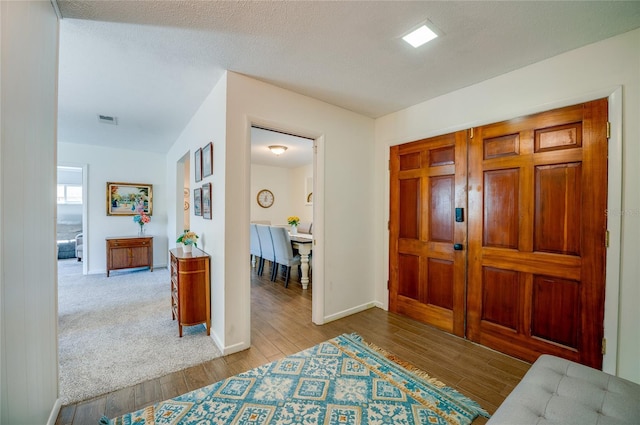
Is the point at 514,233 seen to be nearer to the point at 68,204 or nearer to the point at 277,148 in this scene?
the point at 277,148

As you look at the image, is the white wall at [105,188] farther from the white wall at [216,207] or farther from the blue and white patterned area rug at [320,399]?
the blue and white patterned area rug at [320,399]

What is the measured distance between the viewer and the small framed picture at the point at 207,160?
2631mm

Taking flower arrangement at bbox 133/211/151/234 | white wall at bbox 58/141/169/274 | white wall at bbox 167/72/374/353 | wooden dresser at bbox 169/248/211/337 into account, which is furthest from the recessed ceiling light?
flower arrangement at bbox 133/211/151/234

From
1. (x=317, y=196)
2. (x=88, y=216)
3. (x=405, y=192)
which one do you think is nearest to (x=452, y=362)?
(x=405, y=192)

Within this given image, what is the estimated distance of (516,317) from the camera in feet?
7.43

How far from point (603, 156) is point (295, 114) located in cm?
248

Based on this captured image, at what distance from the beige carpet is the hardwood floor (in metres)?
0.14

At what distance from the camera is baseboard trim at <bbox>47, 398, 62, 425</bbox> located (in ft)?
4.90

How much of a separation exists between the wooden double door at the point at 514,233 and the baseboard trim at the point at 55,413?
3.00m

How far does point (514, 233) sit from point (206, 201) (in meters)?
2.94

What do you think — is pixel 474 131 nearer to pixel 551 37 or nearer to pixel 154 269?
pixel 551 37

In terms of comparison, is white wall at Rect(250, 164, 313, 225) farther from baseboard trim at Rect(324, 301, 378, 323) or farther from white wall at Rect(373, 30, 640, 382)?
white wall at Rect(373, 30, 640, 382)

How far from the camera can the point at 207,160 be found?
9.03ft

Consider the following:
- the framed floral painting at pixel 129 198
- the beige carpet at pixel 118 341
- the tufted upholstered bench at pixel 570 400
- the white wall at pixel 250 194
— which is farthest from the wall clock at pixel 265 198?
the tufted upholstered bench at pixel 570 400
